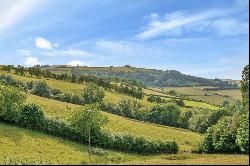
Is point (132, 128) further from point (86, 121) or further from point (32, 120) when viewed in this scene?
point (32, 120)

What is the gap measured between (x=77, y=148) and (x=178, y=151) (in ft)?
97.0

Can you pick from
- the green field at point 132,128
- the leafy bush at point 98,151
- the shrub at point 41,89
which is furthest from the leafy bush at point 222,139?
the shrub at point 41,89

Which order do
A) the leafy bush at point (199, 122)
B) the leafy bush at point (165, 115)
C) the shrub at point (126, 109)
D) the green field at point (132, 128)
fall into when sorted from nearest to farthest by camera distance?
1. the green field at point (132, 128)
2. the leafy bush at point (199, 122)
3. the shrub at point (126, 109)
4. the leafy bush at point (165, 115)

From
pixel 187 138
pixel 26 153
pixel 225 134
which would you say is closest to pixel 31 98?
pixel 187 138

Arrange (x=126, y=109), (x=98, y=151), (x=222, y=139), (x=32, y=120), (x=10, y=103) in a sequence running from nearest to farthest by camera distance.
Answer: (x=222, y=139) < (x=98, y=151) < (x=32, y=120) < (x=10, y=103) < (x=126, y=109)

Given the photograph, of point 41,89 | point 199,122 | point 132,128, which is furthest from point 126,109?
point 132,128

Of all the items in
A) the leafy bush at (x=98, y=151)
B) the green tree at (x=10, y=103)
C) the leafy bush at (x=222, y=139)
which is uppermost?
the green tree at (x=10, y=103)

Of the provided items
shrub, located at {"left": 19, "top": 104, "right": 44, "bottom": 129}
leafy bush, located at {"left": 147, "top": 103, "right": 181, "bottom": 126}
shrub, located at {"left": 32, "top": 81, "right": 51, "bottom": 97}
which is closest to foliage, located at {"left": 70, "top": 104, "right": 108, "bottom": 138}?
shrub, located at {"left": 19, "top": 104, "right": 44, "bottom": 129}

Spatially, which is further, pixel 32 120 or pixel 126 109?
pixel 126 109

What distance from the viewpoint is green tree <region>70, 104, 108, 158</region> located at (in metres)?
121

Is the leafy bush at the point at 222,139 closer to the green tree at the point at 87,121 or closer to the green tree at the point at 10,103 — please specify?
the green tree at the point at 87,121

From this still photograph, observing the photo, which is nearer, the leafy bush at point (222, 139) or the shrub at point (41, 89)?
the leafy bush at point (222, 139)

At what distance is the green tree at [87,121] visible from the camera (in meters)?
121

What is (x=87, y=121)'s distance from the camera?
123812mm
